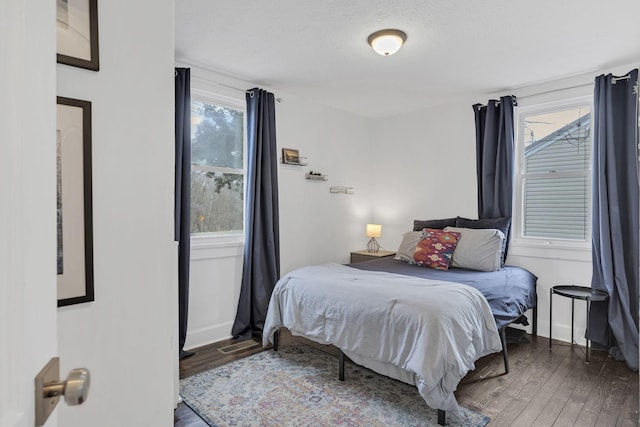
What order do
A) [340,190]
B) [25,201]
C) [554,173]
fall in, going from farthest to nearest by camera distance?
[340,190]
[554,173]
[25,201]

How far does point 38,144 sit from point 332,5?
2100 millimetres

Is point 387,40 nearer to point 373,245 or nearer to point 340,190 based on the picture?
point 340,190

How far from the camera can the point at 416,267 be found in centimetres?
345

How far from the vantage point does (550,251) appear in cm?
352

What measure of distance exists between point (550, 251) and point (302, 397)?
274 cm

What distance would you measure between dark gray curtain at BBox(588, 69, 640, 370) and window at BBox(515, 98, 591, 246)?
305mm

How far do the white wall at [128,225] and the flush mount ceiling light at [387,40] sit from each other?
1689mm

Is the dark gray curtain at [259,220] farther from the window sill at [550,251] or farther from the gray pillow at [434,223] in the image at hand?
the window sill at [550,251]

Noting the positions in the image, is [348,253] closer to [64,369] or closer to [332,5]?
[332,5]

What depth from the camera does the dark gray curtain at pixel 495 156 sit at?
145 inches

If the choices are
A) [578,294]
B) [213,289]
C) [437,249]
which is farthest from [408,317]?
[213,289]

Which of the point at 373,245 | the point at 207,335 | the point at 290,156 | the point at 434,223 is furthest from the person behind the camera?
the point at 373,245

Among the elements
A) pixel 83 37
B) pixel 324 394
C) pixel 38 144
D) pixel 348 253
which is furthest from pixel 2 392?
pixel 348 253

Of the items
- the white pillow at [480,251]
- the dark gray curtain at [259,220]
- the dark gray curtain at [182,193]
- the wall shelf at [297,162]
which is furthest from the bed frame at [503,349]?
the wall shelf at [297,162]
